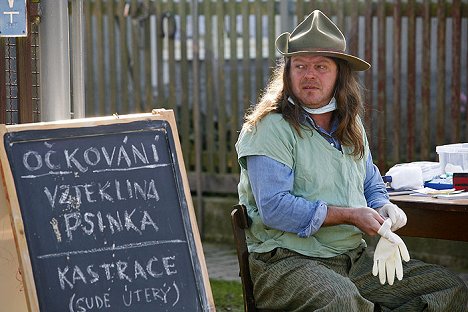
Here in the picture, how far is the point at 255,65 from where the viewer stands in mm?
8859

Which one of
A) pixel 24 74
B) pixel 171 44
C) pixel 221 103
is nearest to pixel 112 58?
pixel 171 44

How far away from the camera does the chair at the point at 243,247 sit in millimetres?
4641

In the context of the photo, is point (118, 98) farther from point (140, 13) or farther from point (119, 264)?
point (119, 264)

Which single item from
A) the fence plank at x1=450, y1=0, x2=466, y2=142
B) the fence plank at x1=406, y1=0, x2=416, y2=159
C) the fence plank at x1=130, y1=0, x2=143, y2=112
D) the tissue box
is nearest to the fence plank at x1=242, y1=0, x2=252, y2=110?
the fence plank at x1=130, y1=0, x2=143, y2=112

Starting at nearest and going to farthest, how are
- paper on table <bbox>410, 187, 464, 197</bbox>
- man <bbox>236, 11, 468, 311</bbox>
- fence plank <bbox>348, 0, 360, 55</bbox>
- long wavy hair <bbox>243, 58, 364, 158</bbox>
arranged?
1. man <bbox>236, 11, 468, 311</bbox>
2. long wavy hair <bbox>243, 58, 364, 158</bbox>
3. paper on table <bbox>410, 187, 464, 197</bbox>
4. fence plank <bbox>348, 0, 360, 55</bbox>

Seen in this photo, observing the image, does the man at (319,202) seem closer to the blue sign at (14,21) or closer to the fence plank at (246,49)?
the blue sign at (14,21)

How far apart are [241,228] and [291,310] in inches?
16.2

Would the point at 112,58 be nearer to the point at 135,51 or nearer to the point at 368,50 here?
the point at 135,51

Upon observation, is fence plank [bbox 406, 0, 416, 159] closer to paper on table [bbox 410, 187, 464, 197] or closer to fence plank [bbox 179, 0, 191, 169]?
fence plank [bbox 179, 0, 191, 169]

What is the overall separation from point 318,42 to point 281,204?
2.44 feet

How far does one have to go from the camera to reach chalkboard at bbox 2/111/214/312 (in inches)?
159

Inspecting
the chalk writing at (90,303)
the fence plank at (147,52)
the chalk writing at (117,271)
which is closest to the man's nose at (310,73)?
the chalk writing at (117,271)

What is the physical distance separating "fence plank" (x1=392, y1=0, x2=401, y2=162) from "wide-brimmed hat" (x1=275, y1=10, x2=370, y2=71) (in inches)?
130

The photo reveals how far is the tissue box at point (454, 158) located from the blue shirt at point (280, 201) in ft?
3.30
